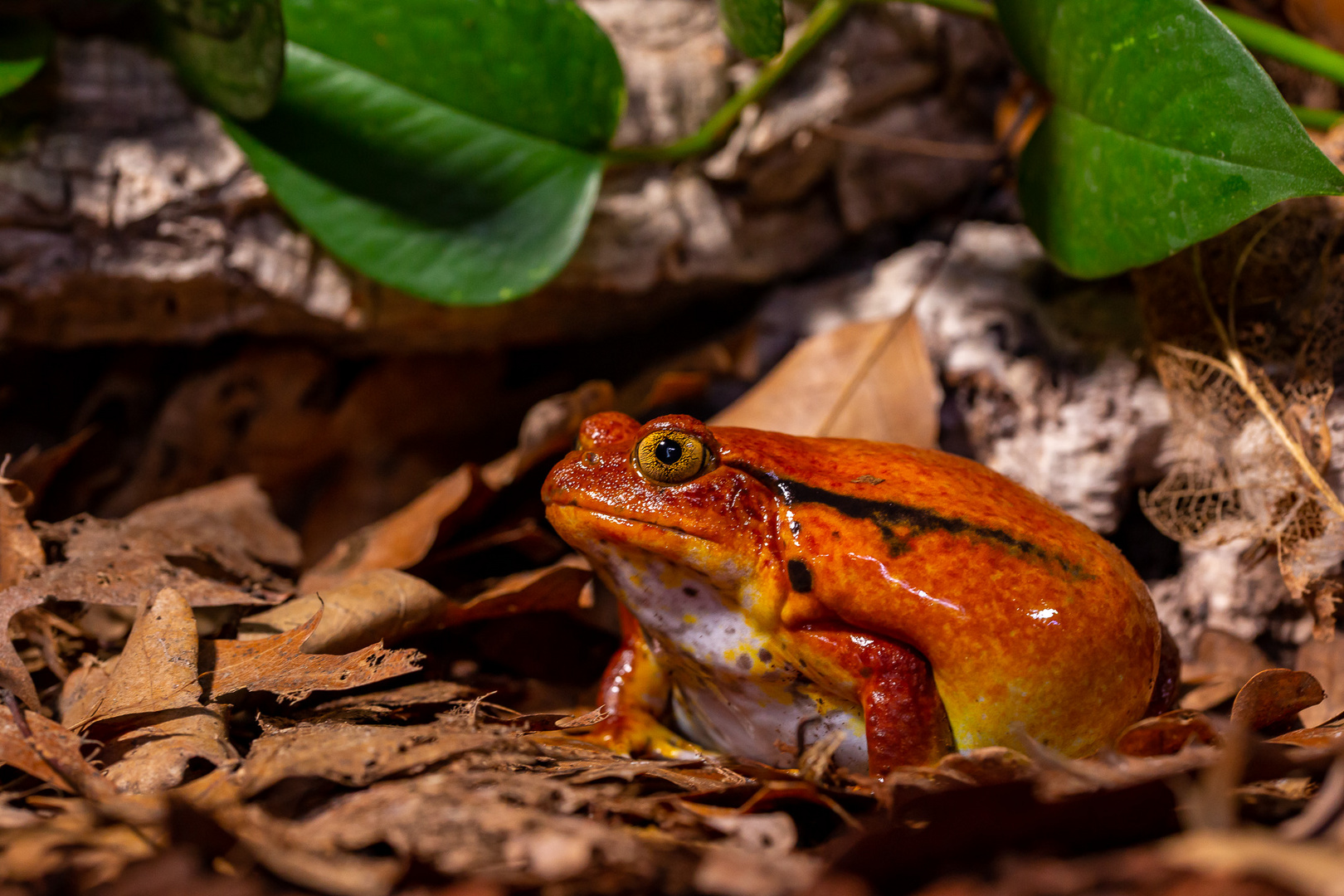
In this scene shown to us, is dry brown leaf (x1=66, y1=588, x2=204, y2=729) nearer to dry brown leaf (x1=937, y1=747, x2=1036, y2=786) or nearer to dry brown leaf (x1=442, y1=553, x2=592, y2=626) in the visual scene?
dry brown leaf (x1=442, y1=553, x2=592, y2=626)

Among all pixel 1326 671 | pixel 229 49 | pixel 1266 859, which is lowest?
pixel 1326 671

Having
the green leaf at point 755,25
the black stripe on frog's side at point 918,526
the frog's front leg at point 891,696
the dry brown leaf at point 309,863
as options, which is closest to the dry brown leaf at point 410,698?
the dry brown leaf at point 309,863

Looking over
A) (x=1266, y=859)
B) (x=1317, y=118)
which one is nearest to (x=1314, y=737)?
(x=1266, y=859)

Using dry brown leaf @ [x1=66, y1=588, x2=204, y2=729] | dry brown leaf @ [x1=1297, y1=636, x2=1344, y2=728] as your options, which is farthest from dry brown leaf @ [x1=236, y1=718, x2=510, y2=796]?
dry brown leaf @ [x1=1297, y1=636, x2=1344, y2=728]

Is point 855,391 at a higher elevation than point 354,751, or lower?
higher

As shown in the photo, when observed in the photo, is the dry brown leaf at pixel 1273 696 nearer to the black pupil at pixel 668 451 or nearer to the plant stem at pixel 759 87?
the black pupil at pixel 668 451

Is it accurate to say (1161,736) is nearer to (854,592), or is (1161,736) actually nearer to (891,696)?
(891,696)

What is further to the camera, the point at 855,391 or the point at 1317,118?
the point at 855,391

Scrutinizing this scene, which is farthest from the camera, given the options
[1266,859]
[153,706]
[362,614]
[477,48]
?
[477,48]

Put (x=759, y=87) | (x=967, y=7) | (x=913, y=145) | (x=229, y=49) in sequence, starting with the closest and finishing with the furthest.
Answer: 1. (x=229, y=49)
2. (x=967, y=7)
3. (x=759, y=87)
4. (x=913, y=145)
